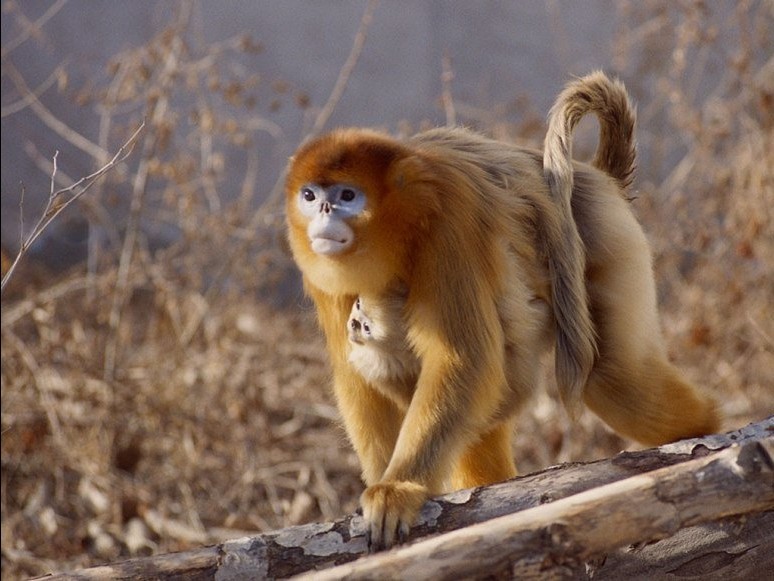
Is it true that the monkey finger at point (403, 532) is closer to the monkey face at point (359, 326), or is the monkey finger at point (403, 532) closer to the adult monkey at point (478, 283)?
the adult monkey at point (478, 283)

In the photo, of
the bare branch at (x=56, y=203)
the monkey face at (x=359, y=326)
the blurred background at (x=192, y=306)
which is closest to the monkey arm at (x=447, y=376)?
the monkey face at (x=359, y=326)

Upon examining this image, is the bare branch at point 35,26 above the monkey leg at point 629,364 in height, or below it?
above

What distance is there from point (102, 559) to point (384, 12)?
296 inches

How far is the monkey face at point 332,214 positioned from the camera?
3.22m

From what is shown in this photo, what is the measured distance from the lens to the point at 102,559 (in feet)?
19.1

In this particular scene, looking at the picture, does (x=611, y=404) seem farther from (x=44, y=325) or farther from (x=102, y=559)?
(x=44, y=325)

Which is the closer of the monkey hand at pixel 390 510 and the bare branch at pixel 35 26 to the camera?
the monkey hand at pixel 390 510

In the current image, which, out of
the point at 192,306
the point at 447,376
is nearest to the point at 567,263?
the point at 447,376

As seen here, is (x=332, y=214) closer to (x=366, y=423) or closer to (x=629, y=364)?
(x=366, y=423)

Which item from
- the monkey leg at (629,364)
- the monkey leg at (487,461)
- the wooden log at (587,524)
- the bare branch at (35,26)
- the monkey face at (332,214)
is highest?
the bare branch at (35,26)

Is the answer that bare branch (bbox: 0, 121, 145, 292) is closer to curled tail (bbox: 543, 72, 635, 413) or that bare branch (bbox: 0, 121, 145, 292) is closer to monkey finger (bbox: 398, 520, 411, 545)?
monkey finger (bbox: 398, 520, 411, 545)

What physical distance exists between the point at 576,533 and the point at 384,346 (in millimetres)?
1262

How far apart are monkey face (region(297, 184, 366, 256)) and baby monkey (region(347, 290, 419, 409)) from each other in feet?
0.95

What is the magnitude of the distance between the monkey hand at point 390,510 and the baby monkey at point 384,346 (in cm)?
56
